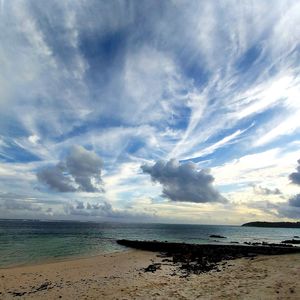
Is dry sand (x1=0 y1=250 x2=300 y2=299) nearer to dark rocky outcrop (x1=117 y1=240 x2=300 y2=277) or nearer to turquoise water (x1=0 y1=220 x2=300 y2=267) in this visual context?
dark rocky outcrop (x1=117 y1=240 x2=300 y2=277)

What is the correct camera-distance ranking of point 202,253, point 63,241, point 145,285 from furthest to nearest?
point 63,241 < point 202,253 < point 145,285

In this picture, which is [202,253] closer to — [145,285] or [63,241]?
[145,285]

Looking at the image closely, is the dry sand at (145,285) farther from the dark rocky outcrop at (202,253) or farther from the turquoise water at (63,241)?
the turquoise water at (63,241)

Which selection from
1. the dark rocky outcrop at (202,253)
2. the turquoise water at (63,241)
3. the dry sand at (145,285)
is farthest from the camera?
the turquoise water at (63,241)

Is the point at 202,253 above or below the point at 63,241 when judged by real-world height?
below

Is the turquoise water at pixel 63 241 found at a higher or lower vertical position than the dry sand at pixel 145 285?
higher

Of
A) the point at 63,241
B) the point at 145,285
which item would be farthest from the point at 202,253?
the point at 63,241

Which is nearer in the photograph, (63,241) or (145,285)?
(145,285)

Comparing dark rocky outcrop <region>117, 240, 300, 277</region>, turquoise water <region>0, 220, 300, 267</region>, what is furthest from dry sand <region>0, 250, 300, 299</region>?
turquoise water <region>0, 220, 300, 267</region>

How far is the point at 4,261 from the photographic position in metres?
34.9

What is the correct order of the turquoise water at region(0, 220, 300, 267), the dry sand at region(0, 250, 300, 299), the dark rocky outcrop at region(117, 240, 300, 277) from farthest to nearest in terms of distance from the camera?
the turquoise water at region(0, 220, 300, 267) → the dark rocky outcrop at region(117, 240, 300, 277) → the dry sand at region(0, 250, 300, 299)

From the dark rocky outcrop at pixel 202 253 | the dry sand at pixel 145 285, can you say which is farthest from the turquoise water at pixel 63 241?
the dry sand at pixel 145 285

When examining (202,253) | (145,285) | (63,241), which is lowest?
(145,285)

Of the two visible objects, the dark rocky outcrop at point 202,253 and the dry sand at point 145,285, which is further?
the dark rocky outcrop at point 202,253
